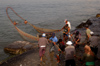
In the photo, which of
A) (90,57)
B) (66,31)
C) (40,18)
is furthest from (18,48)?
(40,18)

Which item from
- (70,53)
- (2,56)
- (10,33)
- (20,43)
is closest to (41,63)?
(70,53)

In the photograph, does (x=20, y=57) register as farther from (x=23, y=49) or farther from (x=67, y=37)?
(x=67, y=37)

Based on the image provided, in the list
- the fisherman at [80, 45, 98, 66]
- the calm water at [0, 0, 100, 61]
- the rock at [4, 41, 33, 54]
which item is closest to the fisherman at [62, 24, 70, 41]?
the rock at [4, 41, 33, 54]

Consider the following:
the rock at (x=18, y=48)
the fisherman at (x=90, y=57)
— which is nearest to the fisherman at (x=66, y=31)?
the rock at (x=18, y=48)

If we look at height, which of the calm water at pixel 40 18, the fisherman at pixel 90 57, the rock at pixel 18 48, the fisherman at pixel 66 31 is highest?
the fisherman at pixel 90 57

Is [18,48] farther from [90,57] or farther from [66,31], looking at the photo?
[90,57]

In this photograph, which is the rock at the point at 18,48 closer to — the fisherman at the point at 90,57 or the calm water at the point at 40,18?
the calm water at the point at 40,18

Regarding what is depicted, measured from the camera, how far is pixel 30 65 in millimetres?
6406

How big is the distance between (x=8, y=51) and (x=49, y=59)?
6.40m

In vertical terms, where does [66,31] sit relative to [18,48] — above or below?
above

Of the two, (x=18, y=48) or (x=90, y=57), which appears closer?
(x=90, y=57)

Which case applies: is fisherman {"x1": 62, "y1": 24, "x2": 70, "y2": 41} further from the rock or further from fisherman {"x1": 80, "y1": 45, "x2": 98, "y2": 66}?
fisherman {"x1": 80, "y1": 45, "x2": 98, "y2": 66}

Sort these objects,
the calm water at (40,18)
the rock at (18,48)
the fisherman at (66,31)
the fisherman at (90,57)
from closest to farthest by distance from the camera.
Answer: the fisherman at (90,57)
the fisherman at (66,31)
the rock at (18,48)
the calm water at (40,18)

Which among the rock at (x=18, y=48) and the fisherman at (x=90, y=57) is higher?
the fisherman at (x=90, y=57)
